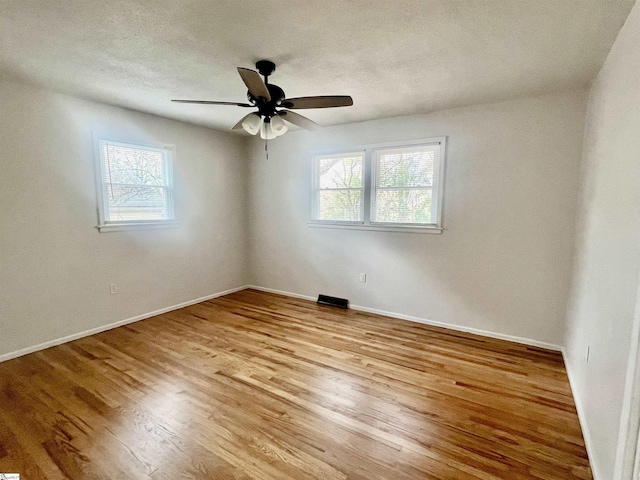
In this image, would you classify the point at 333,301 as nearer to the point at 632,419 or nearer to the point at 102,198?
the point at 102,198

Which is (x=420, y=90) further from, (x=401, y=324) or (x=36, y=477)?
(x=36, y=477)

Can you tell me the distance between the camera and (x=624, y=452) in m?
1.19

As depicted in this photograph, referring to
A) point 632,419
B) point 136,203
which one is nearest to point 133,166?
point 136,203

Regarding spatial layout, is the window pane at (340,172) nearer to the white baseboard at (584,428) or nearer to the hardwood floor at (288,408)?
the hardwood floor at (288,408)

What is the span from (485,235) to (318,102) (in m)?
2.29

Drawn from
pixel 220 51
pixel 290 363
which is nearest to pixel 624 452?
pixel 290 363

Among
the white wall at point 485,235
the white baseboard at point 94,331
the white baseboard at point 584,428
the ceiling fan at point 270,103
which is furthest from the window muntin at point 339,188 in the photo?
the white baseboard at point 584,428

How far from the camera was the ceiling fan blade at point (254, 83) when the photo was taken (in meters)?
1.78

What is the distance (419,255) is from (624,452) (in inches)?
99.9

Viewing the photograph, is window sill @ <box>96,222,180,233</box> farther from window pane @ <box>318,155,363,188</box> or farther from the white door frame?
the white door frame

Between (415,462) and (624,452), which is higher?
(624,452)

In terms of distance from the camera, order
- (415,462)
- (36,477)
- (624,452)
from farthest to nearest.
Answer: (415,462), (36,477), (624,452)

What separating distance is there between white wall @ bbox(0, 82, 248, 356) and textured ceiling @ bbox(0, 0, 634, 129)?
1.31ft

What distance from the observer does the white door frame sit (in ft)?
3.74
